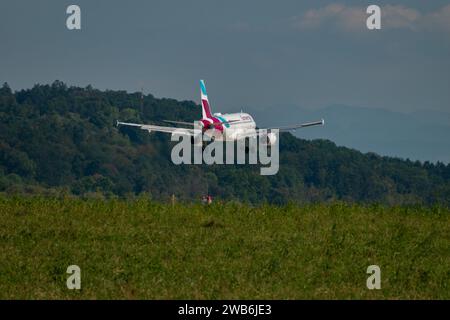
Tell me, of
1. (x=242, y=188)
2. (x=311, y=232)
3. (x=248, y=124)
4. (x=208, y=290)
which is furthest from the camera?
(x=242, y=188)

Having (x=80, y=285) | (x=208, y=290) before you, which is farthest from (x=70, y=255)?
(x=208, y=290)

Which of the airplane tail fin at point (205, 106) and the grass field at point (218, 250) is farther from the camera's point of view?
the airplane tail fin at point (205, 106)

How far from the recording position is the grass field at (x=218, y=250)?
99.3 ft

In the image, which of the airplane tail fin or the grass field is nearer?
the grass field

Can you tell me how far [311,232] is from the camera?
3844 cm

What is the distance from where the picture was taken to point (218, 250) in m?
35.1

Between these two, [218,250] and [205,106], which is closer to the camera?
[218,250]

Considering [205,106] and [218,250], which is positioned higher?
[205,106]

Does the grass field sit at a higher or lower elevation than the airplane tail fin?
lower

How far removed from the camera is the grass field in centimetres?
3028

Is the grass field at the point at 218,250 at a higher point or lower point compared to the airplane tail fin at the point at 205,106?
lower
